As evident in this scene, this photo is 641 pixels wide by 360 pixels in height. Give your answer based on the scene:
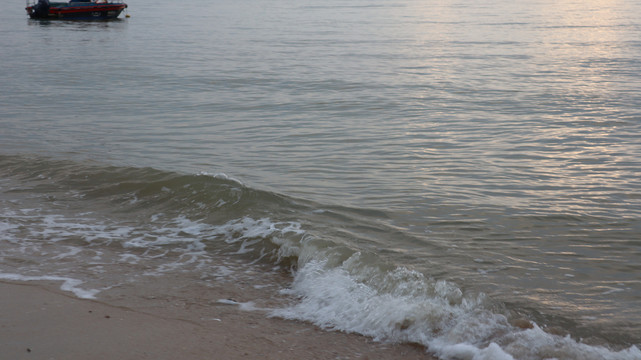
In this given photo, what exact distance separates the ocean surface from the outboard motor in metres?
34.3

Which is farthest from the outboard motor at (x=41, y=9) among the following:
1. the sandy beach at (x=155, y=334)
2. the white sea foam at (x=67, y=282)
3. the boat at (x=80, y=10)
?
the sandy beach at (x=155, y=334)

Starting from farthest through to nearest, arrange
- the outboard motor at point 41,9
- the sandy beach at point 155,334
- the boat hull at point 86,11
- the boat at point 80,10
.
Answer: the boat hull at point 86,11, the boat at point 80,10, the outboard motor at point 41,9, the sandy beach at point 155,334

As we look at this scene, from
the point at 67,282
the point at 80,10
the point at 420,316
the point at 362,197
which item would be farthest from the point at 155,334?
the point at 80,10

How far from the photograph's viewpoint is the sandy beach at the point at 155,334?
382 centimetres

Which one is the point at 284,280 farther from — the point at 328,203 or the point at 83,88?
the point at 83,88

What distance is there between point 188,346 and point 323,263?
6.14 feet

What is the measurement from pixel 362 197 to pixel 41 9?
164 feet

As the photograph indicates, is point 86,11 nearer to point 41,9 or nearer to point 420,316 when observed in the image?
point 41,9

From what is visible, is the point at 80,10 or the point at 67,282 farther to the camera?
the point at 80,10

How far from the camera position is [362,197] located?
7711mm

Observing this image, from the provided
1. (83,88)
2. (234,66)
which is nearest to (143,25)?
(234,66)

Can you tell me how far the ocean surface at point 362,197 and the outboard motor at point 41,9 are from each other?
34.3 meters

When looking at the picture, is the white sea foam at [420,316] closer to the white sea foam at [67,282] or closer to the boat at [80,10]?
the white sea foam at [67,282]

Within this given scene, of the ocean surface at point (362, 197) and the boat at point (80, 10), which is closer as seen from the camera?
the ocean surface at point (362, 197)
